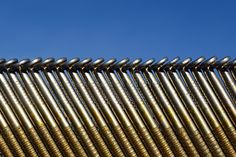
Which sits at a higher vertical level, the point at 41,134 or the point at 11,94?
the point at 11,94

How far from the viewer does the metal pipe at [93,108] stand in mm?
10016

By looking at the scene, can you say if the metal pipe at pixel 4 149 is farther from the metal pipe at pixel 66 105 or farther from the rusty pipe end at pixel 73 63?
the rusty pipe end at pixel 73 63

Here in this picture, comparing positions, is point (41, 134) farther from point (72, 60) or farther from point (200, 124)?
point (200, 124)

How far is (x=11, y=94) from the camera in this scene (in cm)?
939

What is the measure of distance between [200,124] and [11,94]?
4.02 metres

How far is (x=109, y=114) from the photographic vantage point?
33.3 ft

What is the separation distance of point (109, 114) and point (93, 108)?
363mm

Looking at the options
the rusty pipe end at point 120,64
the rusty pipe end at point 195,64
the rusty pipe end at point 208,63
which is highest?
the rusty pipe end at point 120,64

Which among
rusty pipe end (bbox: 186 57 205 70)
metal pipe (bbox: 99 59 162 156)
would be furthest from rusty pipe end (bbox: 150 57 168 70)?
metal pipe (bbox: 99 59 162 156)

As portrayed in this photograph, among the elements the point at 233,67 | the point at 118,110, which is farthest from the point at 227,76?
the point at 118,110

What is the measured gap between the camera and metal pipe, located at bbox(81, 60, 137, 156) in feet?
33.2

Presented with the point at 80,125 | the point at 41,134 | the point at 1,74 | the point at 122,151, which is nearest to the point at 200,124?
the point at 122,151

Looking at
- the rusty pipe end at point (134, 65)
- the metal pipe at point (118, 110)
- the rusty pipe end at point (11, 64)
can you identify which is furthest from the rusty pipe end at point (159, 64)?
the rusty pipe end at point (11, 64)

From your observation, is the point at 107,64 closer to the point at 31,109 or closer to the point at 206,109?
the point at 31,109
